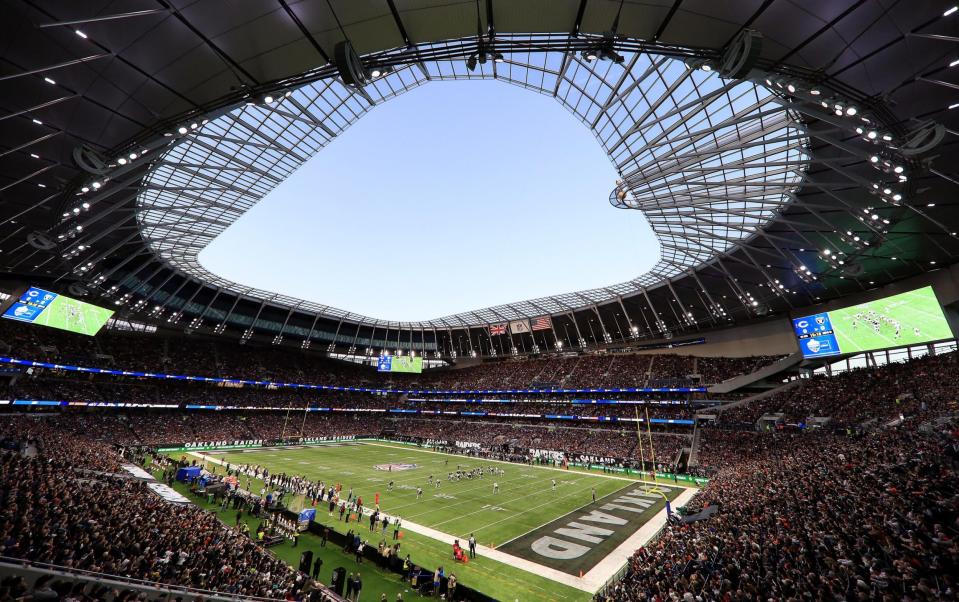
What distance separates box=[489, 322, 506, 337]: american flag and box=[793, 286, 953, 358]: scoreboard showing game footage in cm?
4519

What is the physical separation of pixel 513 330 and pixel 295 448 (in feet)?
135

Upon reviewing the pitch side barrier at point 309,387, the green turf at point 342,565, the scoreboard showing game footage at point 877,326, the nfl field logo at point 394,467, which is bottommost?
the nfl field logo at point 394,467

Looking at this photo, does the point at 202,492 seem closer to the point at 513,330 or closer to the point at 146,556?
the point at 146,556

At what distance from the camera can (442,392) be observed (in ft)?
254

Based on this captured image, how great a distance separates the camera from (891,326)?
3419 cm

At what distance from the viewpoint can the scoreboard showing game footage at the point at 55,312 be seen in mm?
36719

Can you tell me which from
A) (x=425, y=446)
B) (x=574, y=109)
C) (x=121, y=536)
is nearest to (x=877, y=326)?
(x=574, y=109)

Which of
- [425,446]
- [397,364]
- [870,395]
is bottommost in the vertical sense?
[425,446]

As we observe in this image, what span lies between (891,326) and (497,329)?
177 feet

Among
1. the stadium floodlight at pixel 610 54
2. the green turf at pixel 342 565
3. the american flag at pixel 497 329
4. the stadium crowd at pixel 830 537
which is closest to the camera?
the stadium crowd at pixel 830 537

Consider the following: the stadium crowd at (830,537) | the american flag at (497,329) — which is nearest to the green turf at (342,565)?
the stadium crowd at (830,537)

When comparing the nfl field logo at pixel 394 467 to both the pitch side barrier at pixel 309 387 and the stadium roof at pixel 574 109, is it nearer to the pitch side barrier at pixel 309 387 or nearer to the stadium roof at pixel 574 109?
the pitch side barrier at pixel 309 387

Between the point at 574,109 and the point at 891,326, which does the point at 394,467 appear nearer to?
the point at 574,109

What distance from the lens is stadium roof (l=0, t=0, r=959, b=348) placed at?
12125 millimetres
